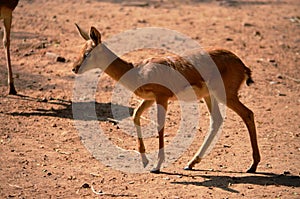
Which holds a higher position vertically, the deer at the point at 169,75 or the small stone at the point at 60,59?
the deer at the point at 169,75

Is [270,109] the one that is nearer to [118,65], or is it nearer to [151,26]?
[118,65]

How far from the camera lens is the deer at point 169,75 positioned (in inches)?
289

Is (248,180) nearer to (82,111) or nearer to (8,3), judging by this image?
(82,111)

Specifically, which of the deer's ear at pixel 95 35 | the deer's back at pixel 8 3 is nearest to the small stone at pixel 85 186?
the deer's ear at pixel 95 35

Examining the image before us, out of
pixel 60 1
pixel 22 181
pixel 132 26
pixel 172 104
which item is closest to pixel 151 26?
pixel 132 26

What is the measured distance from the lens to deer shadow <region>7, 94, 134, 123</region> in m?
9.02

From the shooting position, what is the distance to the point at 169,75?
7.48 meters

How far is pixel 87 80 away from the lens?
34.5ft

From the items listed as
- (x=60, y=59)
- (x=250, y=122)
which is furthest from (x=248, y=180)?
(x=60, y=59)

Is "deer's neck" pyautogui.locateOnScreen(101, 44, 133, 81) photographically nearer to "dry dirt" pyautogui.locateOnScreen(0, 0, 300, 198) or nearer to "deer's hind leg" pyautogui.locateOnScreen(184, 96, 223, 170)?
"dry dirt" pyautogui.locateOnScreen(0, 0, 300, 198)

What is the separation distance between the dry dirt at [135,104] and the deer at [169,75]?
448mm

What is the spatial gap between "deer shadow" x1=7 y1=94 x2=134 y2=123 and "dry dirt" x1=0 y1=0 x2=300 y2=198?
42mm

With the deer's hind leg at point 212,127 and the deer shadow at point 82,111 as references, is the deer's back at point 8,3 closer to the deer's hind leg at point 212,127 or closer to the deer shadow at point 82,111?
the deer shadow at point 82,111

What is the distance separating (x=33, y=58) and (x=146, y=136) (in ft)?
12.3
